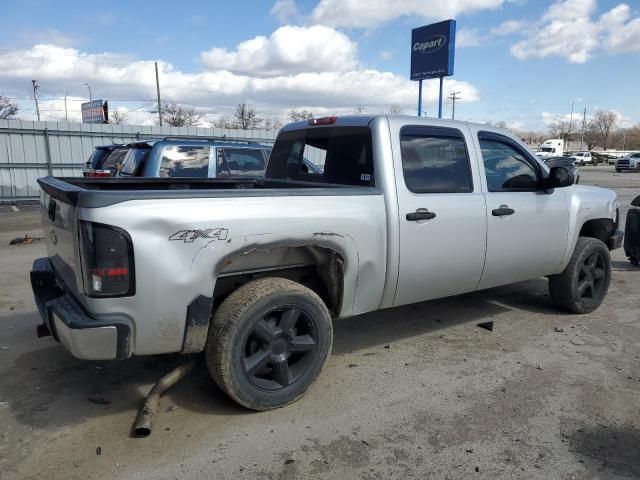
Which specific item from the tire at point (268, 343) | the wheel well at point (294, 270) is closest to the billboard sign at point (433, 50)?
the wheel well at point (294, 270)

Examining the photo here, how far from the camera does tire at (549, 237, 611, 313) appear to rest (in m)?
5.45

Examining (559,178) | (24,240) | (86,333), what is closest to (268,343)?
(86,333)

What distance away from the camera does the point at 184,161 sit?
9227 millimetres

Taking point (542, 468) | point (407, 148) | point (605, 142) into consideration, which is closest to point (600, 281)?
point (407, 148)

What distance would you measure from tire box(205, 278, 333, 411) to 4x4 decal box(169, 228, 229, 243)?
468 mm

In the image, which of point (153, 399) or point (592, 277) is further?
point (592, 277)

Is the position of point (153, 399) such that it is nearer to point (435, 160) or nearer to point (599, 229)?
point (435, 160)

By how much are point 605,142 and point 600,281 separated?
13610 centimetres

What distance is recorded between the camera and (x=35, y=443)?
10.3ft

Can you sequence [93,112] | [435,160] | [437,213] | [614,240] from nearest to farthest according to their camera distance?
[437,213] → [435,160] → [614,240] → [93,112]

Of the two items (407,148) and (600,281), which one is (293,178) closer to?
(407,148)

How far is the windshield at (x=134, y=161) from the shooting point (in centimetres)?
905

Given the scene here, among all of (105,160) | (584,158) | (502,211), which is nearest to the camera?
(502,211)

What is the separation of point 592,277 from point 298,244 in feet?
12.5
